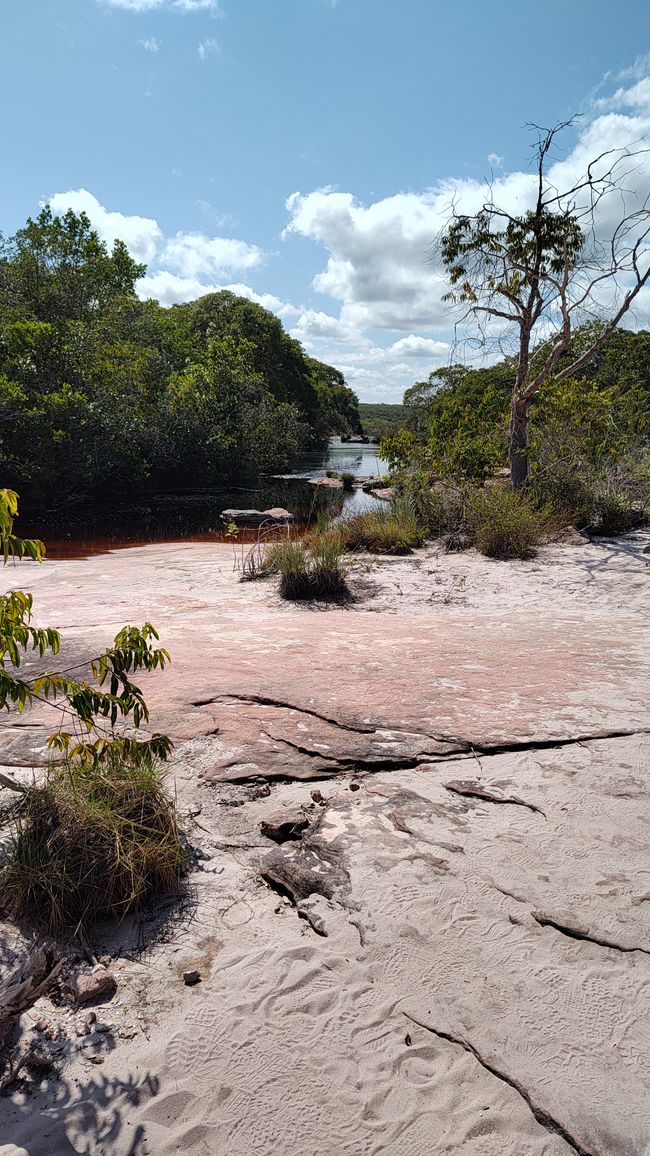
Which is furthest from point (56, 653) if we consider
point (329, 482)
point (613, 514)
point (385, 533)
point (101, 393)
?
point (329, 482)

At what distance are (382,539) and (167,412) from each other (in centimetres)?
1421

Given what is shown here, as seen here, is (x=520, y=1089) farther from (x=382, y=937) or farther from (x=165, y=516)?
(x=165, y=516)

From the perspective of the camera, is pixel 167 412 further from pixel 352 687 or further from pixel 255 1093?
pixel 255 1093

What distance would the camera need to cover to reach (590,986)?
217cm

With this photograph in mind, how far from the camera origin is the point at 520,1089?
1856mm

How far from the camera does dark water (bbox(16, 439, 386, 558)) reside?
50.3 feet

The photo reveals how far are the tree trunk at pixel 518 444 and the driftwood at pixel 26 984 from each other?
11.0 meters

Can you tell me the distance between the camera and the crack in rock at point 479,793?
311cm

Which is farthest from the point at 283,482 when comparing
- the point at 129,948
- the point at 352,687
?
the point at 129,948

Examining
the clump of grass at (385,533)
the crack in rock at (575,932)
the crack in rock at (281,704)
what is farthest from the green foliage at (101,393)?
the crack in rock at (575,932)

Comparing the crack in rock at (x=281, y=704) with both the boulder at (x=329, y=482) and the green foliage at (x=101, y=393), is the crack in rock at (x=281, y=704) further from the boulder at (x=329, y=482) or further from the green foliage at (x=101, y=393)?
the boulder at (x=329, y=482)

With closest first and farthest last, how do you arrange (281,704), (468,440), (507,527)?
(281,704) → (507,527) → (468,440)

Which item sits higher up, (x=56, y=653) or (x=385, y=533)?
(x=56, y=653)

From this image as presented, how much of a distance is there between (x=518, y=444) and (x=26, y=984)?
11570mm
